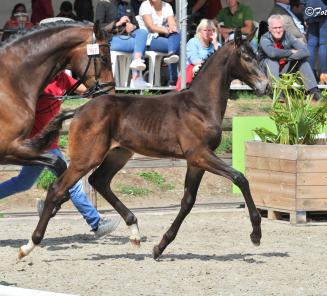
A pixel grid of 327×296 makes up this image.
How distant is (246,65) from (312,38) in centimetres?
584

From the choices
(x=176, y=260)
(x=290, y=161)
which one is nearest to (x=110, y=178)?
(x=176, y=260)

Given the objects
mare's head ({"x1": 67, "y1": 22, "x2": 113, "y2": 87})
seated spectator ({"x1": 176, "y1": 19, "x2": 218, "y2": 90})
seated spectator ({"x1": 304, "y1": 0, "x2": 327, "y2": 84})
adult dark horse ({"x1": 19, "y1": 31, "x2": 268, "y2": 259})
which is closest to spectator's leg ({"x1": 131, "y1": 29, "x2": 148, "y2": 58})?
seated spectator ({"x1": 176, "y1": 19, "x2": 218, "y2": 90})

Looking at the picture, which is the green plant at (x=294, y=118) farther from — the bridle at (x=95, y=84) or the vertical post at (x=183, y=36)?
the bridle at (x=95, y=84)

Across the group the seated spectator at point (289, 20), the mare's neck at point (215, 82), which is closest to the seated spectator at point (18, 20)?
the seated spectator at point (289, 20)

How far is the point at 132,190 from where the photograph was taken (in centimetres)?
1225

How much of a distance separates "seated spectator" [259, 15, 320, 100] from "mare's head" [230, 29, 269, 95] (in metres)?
4.45

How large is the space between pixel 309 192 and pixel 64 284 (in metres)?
3.63

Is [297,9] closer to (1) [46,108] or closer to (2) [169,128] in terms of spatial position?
(1) [46,108]

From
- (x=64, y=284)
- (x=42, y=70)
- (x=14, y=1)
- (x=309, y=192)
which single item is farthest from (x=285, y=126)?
(x=14, y=1)

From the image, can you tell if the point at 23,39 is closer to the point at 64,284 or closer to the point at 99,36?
the point at 99,36

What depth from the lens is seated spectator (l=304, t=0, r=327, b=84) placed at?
13891mm

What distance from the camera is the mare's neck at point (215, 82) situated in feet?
28.0

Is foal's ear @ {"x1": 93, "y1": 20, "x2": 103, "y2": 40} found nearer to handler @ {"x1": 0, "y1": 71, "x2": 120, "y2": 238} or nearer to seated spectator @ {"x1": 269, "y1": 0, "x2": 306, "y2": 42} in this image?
handler @ {"x1": 0, "y1": 71, "x2": 120, "y2": 238}

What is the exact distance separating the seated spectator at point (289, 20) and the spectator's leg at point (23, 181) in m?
5.35
